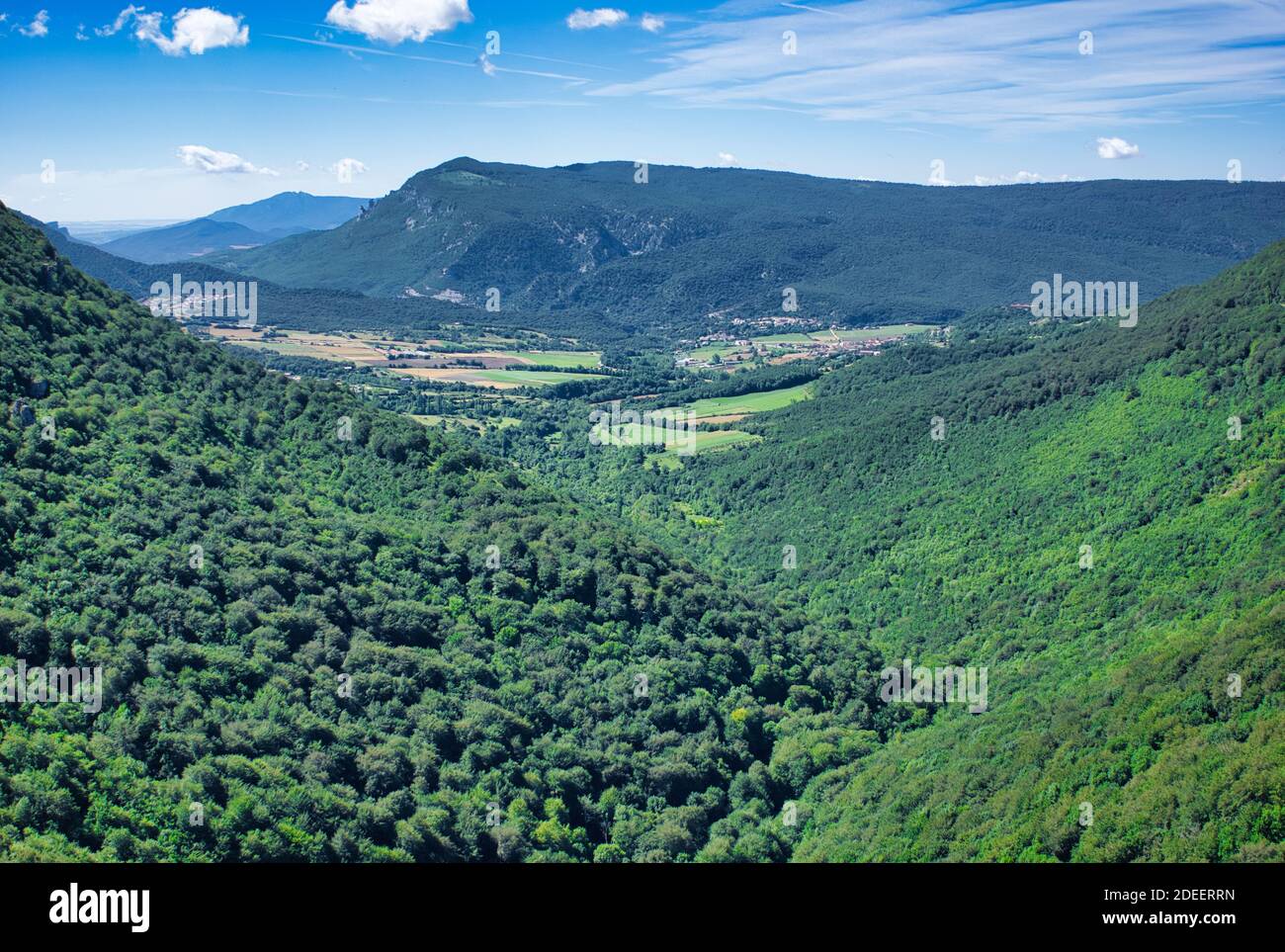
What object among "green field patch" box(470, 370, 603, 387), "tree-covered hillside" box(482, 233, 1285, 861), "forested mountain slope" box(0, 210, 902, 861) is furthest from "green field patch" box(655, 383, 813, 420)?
"forested mountain slope" box(0, 210, 902, 861)

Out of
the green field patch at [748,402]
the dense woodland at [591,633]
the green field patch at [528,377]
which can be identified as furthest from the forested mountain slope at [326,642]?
the green field patch at [528,377]

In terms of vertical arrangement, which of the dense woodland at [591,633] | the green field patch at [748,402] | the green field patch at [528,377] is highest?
the green field patch at [528,377]

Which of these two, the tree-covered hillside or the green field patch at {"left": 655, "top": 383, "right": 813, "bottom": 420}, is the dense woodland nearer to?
the tree-covered hillside

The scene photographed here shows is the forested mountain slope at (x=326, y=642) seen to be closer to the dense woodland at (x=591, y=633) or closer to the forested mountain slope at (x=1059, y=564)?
the dense woodland at (x=591, y=633)

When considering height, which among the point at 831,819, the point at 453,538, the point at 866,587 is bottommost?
the point at 831,819
